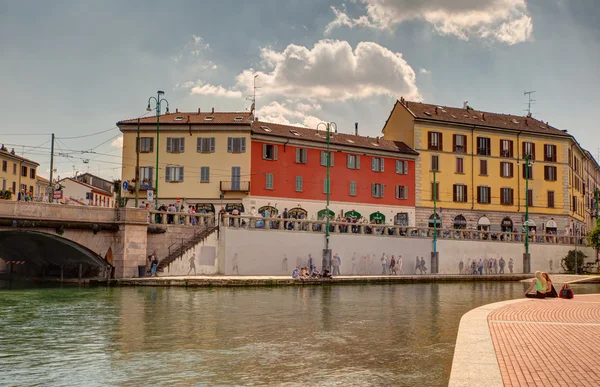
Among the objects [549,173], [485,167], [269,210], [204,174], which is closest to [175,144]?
[204,174]

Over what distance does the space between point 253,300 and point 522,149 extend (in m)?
47.7

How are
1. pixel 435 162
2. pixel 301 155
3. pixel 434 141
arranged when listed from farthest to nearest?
pixel 434 141 < pixel 435 162 < pixel 301 155

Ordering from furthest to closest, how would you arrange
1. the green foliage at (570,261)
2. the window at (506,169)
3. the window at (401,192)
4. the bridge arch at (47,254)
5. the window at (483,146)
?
1. the window at (506,169)
2. the window at (483,146)
3. the window at (401,192)
4. the green foliage at (570,261)
5. the bridge arch at (47,254)

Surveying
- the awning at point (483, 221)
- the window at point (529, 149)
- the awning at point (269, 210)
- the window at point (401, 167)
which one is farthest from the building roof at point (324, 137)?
the window at point (529, 149)

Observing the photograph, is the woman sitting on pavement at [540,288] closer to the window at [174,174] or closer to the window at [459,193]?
the window at [174,174]

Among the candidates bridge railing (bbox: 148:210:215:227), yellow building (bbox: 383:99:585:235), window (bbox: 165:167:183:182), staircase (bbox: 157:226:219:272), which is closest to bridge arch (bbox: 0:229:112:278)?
staircase (bbox: 157:226:219:272)

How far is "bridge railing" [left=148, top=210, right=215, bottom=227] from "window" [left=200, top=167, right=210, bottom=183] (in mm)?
8016

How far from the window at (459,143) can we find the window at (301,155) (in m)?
17.9

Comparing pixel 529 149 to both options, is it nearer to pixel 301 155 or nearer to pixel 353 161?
pixel 353 161

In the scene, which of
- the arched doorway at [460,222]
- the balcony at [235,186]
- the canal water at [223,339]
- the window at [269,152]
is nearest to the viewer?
the canal water at [223,339]

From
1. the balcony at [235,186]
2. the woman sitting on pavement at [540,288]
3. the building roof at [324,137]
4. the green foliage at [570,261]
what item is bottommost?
the woman sitting on pavement at [540,288]

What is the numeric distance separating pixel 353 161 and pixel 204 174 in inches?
585

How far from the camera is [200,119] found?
180 feet

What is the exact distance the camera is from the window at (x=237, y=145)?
52969 mm
